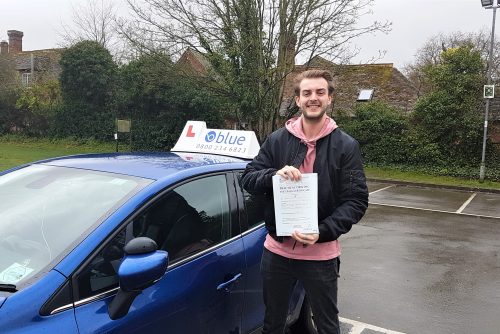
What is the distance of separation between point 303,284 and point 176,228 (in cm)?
76

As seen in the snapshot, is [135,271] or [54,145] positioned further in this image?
[54,145]

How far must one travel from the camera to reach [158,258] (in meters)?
1.97

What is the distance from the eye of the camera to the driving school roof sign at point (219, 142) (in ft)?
12.8

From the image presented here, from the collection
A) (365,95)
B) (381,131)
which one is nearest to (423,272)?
(381,131)

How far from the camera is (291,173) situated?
231 centimetres

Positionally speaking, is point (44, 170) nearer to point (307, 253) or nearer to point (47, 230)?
point (47, 230)

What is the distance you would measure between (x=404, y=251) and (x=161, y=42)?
12.2 metres

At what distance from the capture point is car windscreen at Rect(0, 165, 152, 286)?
6.58ft

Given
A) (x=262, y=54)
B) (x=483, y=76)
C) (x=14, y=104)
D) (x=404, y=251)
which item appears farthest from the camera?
(x=14, y=104)

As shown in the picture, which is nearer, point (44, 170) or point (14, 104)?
point (44, 170)

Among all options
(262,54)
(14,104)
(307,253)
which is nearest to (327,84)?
(307,253)

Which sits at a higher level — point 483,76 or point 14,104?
point 483,76

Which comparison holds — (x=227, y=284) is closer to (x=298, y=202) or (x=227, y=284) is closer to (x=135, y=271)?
(x=298, y=202)

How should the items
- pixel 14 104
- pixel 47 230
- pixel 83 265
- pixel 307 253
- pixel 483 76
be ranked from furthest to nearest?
pixel 14 104 → pixel 483 76 → pixel 307 253 → pixel 47 230 → pixel 83 265
